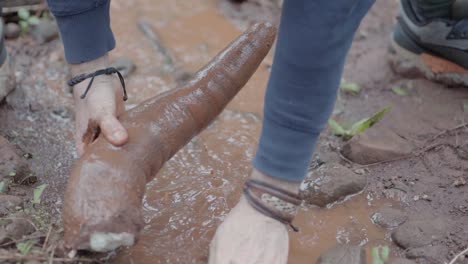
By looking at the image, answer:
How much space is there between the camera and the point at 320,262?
186 cm

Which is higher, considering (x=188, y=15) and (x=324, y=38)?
(x=324, y=38)

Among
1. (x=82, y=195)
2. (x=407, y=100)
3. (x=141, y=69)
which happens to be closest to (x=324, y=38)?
(x=82, y=195)

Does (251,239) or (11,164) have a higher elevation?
Result: (251,239)

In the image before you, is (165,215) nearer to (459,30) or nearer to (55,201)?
(55,201)

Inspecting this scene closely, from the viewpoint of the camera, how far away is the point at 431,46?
9.45 ft

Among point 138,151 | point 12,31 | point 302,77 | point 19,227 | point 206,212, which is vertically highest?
point 302,77

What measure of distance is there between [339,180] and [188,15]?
1.94 meters

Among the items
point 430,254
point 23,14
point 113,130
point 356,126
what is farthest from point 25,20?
point 430,254

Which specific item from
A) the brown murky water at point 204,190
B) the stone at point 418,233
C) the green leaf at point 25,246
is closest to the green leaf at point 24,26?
the brown murky water at point 204,190

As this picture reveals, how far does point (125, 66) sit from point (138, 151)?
1.37 meters

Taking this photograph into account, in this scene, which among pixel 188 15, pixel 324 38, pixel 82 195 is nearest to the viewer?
pixel 324 38

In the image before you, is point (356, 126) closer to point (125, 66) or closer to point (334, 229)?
point (334, 229)

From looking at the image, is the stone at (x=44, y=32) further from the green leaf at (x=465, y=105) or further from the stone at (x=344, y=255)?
the green leaf at (x=465, y=105)

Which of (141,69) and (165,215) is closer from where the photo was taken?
(165,215)
